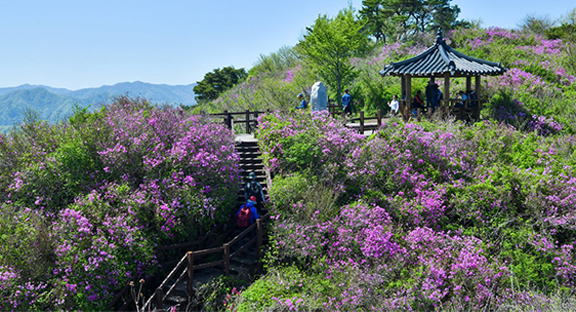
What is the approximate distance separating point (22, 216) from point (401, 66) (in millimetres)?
13789

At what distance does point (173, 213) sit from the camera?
10.7 metres

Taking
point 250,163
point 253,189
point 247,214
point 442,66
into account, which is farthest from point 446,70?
→ point 247,214

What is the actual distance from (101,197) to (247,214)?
3.93 metres

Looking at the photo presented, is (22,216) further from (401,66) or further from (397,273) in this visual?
(401,66)

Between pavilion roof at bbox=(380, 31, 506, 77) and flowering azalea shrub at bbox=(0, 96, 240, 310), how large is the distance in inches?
304

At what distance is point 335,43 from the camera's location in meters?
22.2

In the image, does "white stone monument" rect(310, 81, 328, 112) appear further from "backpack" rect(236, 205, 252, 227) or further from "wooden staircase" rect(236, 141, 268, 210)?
"backpack" rect(236, 205, 252, 227)

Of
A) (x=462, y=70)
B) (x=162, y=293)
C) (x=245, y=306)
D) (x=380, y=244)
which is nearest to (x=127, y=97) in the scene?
(x=162, y=293)

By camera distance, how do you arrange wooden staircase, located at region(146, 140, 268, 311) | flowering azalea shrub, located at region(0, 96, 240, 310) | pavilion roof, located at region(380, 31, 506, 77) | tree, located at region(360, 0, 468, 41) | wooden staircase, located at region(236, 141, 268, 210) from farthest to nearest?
tree, located at region(360, 0, 468, 41)
pavilion roof, located at region(380, 31, 506, 77)
wooden staircase, located at region(236, 141, 268, 210)
wooden staircase, located at region(146, 140, 268, 311)
flowering azalea shrub, located at region(0, 96, 240, 310)

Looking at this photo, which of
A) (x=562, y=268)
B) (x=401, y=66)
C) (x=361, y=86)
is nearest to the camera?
(x=562, y=268)

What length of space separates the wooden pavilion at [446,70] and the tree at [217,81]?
35.6m

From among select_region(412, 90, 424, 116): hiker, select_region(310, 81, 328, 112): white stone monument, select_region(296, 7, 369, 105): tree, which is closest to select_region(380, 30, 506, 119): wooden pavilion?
select_region(412, 90, 424, 116): hiker

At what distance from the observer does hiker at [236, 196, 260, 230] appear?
11.7 m

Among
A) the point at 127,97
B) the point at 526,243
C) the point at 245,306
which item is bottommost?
the point at 245,306
